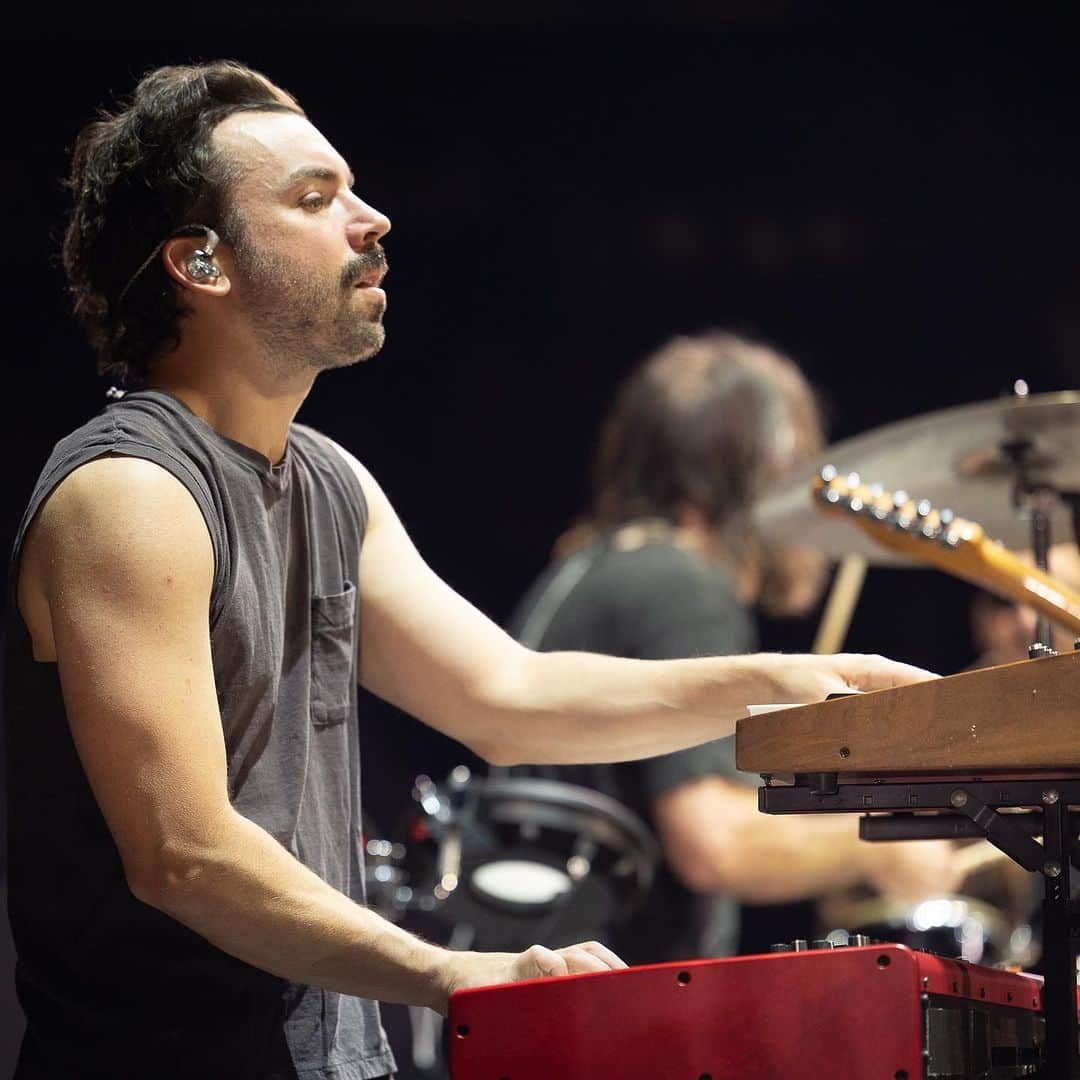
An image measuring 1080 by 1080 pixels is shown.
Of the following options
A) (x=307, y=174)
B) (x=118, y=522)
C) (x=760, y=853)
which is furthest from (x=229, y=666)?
(x=760, y=853)

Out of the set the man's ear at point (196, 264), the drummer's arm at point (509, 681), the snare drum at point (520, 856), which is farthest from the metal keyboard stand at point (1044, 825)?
the snare drum at point (520, 856)

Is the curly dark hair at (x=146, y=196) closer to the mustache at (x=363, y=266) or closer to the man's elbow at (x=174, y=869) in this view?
the mustache at (x=363, y=266)

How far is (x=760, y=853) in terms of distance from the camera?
3146mm

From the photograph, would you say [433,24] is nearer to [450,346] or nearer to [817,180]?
[450,346]

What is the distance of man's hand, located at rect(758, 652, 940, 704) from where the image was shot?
67.0 inches

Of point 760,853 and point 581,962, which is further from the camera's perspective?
point 760,853

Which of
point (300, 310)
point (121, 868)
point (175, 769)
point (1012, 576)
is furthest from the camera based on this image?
point (1012, 576)

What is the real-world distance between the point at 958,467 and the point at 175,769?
192cm

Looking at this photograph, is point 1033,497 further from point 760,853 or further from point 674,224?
point 674,224

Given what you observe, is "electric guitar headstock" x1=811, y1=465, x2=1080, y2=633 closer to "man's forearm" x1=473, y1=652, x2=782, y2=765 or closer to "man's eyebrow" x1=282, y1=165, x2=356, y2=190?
"man's forearm" x1=473, y1=652, x2=782, y2=765

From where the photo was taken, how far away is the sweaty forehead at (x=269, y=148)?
6.21 ft

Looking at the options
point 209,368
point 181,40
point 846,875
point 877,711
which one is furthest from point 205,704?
point 181,40

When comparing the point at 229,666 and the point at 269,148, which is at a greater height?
the point at 269,148

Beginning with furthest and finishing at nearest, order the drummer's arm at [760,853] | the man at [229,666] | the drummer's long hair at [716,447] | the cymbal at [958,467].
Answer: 1. the drummer's long hair at [716,447]
2. the drummer's arm at [760,853]
3. the cymbal at [958,467]
4. the man at [229,666]
